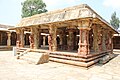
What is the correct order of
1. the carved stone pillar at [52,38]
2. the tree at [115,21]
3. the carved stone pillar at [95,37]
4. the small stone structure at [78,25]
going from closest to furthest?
the small stone structure at [78,25] → the carved stone pillar at [52,38] → the carved stone pillar at [95,37] → the tree at [115,21]

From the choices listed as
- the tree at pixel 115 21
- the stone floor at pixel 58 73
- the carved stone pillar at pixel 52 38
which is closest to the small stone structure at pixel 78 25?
the carved stone pillar at pixel 52 38

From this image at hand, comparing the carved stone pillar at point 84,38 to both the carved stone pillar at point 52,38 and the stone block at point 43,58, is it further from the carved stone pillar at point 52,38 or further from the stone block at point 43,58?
the stone block at point 43,58

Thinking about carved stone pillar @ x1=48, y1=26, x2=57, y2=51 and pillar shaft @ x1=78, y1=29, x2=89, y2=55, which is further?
carved stone pillar @ x1=48, y1=26, x2=57, y2=51

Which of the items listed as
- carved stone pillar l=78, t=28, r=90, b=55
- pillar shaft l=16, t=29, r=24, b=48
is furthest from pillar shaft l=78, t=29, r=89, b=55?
pillar shaft l=16, t=29, r=24, b=48

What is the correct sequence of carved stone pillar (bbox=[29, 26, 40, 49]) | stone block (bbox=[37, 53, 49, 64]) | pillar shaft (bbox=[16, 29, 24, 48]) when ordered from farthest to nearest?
pillar shaft (bbox=[16, 29, 24, 48]), carved stone pillar (bbox=[29, 26, 40, 49]), stone block (bbox=[37, 53, 49, 64])

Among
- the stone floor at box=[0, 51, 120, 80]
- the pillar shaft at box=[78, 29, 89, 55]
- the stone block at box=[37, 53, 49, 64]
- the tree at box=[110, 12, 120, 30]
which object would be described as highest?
the tree at box=[110, 12, 120, 30]

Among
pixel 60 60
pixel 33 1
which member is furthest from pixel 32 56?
pixel 33 1

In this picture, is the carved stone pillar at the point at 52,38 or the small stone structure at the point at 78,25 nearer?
the small stone structure at the point at 78,25

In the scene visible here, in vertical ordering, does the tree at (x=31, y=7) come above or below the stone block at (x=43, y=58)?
above

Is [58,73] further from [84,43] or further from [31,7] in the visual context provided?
[31,7]

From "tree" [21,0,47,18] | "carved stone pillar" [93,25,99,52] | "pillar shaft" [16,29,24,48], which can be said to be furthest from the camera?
"tree" [21,0,47,18]

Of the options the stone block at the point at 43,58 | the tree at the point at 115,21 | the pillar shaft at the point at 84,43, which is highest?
the tree at the point at 115,21

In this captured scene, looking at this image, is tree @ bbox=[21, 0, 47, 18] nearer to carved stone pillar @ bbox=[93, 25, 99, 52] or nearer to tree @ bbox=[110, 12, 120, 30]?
carved stone pillar @ bbox=[93, 25, 99, 52]

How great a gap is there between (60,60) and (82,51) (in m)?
1.76
